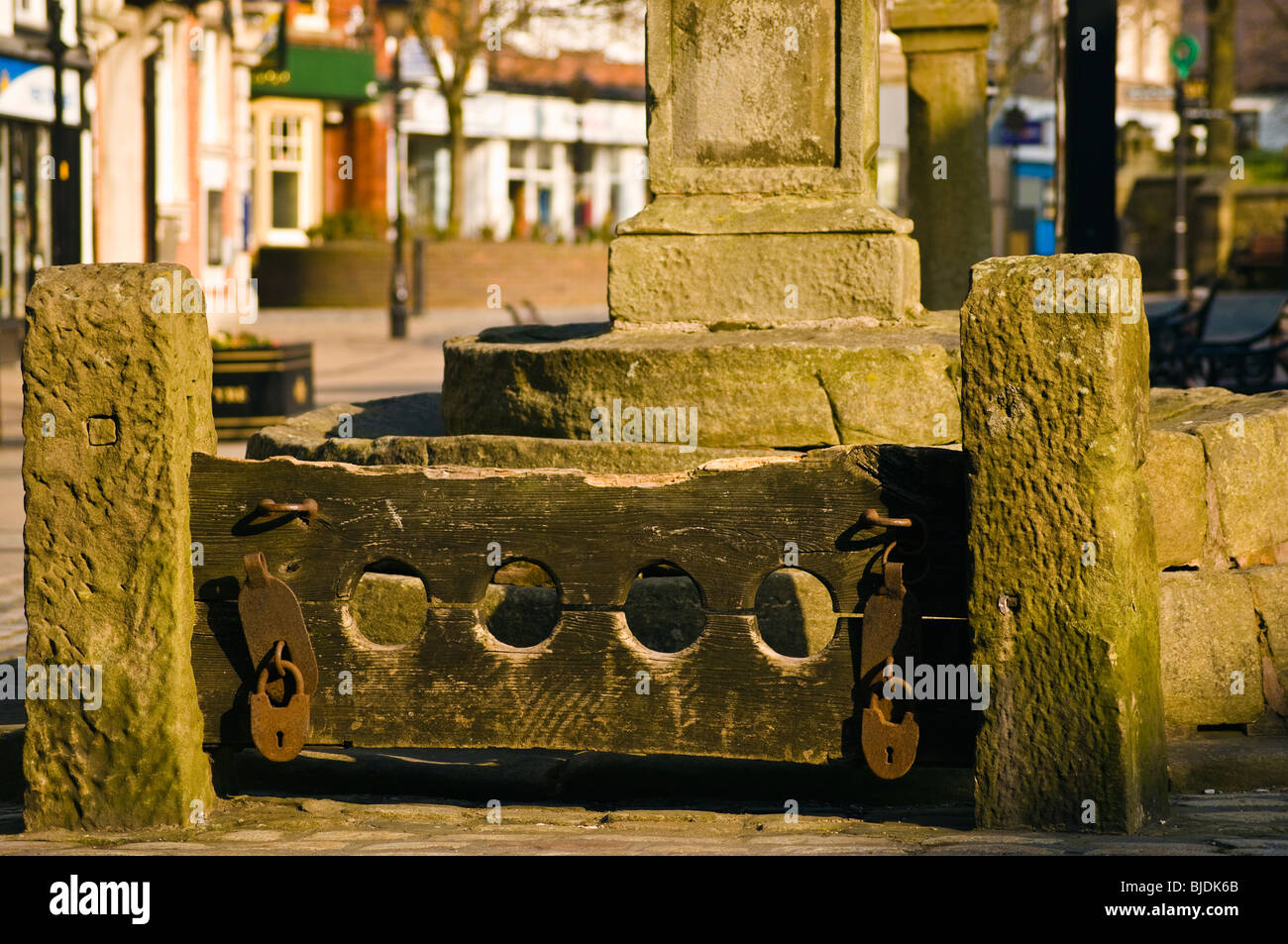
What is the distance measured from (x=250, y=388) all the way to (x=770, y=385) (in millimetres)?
8617

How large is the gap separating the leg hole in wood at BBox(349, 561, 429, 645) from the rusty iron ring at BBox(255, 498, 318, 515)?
823mm

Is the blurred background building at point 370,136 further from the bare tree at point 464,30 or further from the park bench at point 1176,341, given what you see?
the park bench at point 1176,341

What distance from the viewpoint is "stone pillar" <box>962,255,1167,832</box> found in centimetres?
389

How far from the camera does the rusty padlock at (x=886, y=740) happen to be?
163 inches

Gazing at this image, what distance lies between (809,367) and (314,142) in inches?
1338

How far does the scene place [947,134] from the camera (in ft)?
35.1

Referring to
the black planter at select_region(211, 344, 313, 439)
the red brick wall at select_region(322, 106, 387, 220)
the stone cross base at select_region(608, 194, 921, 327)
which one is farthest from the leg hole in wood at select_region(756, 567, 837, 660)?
the red brick wall at select_region(322, 106, 387, 220)

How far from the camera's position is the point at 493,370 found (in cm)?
581

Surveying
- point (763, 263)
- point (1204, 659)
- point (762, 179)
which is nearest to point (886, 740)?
point (1204, 659)

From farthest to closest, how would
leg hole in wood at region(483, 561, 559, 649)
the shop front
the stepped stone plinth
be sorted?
the shop front, the stepped stone plinth, leg hole in wood at region(483, 561, 559, 649)

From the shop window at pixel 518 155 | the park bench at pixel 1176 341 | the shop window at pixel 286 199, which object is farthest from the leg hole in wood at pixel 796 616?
the shop window at pixel 518 155
